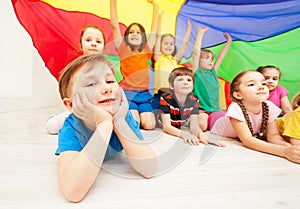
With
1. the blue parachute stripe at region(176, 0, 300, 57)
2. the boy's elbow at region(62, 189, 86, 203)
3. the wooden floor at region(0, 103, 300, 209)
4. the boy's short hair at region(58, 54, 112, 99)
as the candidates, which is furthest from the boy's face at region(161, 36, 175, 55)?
the boy's elbow at region(62, 189, 86, 203)

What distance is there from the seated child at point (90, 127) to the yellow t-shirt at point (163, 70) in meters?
0.52

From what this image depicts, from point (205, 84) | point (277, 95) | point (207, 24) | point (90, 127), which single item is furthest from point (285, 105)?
point (90, 127)

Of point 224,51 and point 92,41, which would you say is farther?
point 224,51

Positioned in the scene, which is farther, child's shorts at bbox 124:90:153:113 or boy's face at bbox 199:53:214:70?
boy's face at bbox 199:53:214:70

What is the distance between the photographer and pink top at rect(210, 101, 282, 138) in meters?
1.04

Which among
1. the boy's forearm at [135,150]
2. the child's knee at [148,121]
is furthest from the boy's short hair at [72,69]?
the child's knee at [148,121]

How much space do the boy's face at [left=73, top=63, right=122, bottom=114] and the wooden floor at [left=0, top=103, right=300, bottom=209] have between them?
0.19 metres

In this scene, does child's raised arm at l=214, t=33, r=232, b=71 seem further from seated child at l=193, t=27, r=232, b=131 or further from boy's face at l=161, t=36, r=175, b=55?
boy's face at l=161, t=36, r=175, b=55

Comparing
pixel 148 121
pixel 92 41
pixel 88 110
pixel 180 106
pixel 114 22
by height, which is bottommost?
pixel 148 121

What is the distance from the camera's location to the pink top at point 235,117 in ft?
3.41

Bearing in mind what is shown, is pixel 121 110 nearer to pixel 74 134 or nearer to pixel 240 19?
pixel 74 134

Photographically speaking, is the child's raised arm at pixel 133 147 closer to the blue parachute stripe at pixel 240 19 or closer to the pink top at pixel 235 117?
the pink top at pixel 235 117

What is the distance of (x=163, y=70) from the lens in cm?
126

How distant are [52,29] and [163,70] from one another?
2.21 ft
